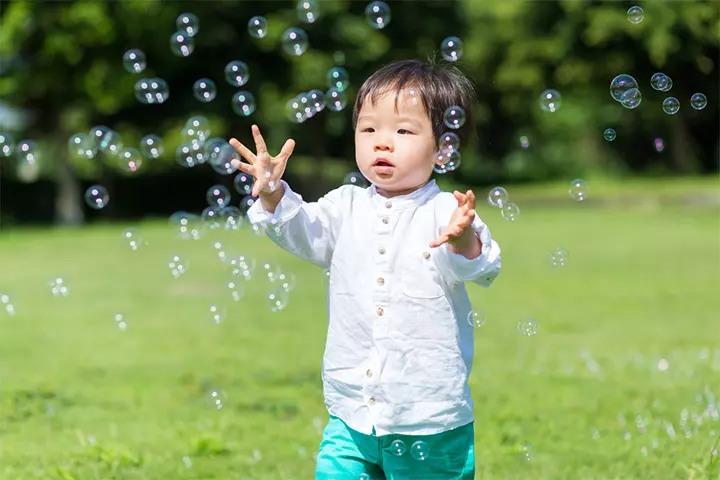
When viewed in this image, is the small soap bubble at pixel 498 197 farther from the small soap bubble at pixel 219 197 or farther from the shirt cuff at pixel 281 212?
the small soap bubble at pixel 219 197

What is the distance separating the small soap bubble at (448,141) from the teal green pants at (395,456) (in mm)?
883

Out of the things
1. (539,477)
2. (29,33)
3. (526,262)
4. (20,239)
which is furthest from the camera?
(29,33)

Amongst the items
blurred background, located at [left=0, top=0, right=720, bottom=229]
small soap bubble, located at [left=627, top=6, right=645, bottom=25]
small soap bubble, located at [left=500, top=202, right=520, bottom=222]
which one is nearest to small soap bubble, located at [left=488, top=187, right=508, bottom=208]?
small soap bubble, located at [left=500, top=202, right=520, bottom=222]

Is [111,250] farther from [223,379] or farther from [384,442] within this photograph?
[384,442]

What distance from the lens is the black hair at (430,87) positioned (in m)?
3.39

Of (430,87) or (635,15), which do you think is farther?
(635,15)

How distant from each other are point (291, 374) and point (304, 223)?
408 centimetres

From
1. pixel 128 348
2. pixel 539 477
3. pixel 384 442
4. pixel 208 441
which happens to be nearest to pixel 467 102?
pixel 384 442

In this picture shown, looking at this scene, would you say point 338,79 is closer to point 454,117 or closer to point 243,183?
point 243,183

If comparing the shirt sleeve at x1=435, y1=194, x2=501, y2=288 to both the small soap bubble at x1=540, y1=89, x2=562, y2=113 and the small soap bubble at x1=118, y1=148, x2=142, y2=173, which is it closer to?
the small soap bubble at x1=540, y1=89, x2=562, y2=113

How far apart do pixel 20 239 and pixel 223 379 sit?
16.2m

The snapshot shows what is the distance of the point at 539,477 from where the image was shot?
4.66 meters

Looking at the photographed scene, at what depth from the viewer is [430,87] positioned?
3410mm

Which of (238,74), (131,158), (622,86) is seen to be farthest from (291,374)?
(622,86)
